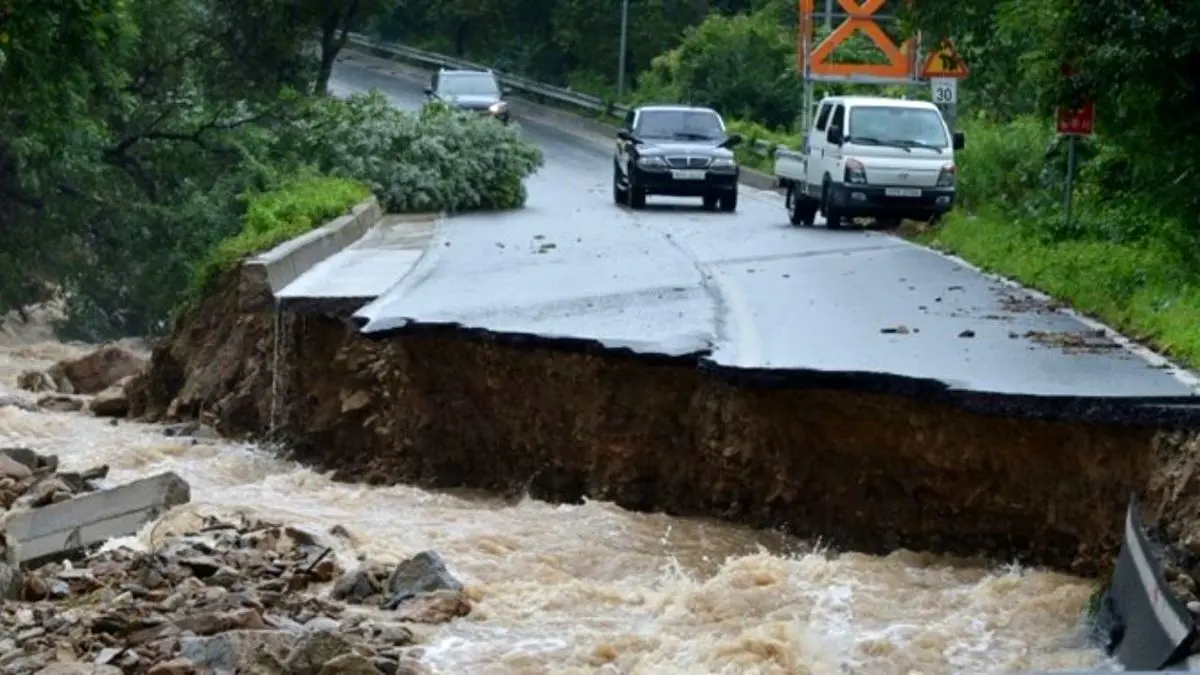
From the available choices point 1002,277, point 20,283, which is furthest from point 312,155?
point 1002,277

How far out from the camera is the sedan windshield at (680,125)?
116 feet

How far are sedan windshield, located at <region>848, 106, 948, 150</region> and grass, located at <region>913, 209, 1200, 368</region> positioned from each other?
3751mm

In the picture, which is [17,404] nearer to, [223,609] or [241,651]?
[223,609]

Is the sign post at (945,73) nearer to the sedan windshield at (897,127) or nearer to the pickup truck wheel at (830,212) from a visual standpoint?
the sedan windshield at (897,127)

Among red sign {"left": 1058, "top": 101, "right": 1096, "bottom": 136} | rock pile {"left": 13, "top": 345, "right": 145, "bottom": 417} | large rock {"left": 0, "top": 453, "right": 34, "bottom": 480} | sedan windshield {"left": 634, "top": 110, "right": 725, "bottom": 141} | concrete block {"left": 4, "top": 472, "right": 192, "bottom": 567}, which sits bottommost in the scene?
rock pile {"left": 13, "top": 345, "right": 145, "bottom": 417}

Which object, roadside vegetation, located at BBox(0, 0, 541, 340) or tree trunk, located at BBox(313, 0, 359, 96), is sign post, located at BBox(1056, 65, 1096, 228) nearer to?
roadside vegetation, located at BBox(0, 0, 541, 340)

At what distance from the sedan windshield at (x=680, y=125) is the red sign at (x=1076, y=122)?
Answer: 15.4 metres

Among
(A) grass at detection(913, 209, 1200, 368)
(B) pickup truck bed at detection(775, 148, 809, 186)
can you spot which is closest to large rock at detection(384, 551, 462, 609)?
(A) grass at detection(913, 209, 1200, 368)

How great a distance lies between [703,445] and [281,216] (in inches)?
441

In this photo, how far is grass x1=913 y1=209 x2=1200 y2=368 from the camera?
1462cm

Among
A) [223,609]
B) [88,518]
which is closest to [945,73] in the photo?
[88,518]

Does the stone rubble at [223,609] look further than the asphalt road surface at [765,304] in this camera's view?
No

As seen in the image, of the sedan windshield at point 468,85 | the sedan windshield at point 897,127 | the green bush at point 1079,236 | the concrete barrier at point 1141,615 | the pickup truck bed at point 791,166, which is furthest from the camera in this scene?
the sedan windshield at point 468,85

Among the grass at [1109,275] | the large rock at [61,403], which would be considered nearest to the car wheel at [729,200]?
the grass at [1109,275]
